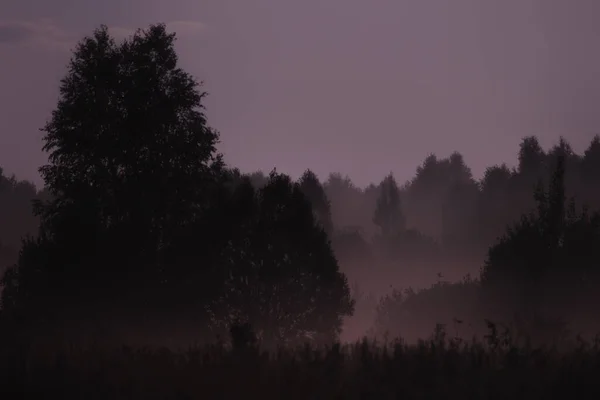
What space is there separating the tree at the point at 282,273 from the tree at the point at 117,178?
7.53 metres

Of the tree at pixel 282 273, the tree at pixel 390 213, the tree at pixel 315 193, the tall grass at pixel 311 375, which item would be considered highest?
the tree at pixel 390 213

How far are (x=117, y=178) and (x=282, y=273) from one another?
45.8ft

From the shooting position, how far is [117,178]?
1011 inches

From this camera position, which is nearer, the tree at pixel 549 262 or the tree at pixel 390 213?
the tree at pixel 549 262

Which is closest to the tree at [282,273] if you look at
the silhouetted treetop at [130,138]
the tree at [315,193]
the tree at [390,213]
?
the silhouetted treetop at [130,138]

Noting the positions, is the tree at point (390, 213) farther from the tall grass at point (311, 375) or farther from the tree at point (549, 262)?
the tall grass at point (311, 375)

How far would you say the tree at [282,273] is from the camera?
3641 centimetres

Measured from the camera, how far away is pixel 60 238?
85.9ft

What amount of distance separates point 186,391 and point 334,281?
3130 centimetres

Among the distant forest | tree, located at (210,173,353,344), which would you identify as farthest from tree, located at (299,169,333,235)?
the distant forest

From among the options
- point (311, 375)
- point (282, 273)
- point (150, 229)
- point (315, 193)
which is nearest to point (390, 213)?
point (315, 193)

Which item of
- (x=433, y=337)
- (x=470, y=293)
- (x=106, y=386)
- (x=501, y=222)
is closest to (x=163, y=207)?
(x=433, y=337)

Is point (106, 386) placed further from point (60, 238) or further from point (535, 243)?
point (535, 243)

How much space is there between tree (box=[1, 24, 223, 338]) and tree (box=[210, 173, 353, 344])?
7526 millimetres
